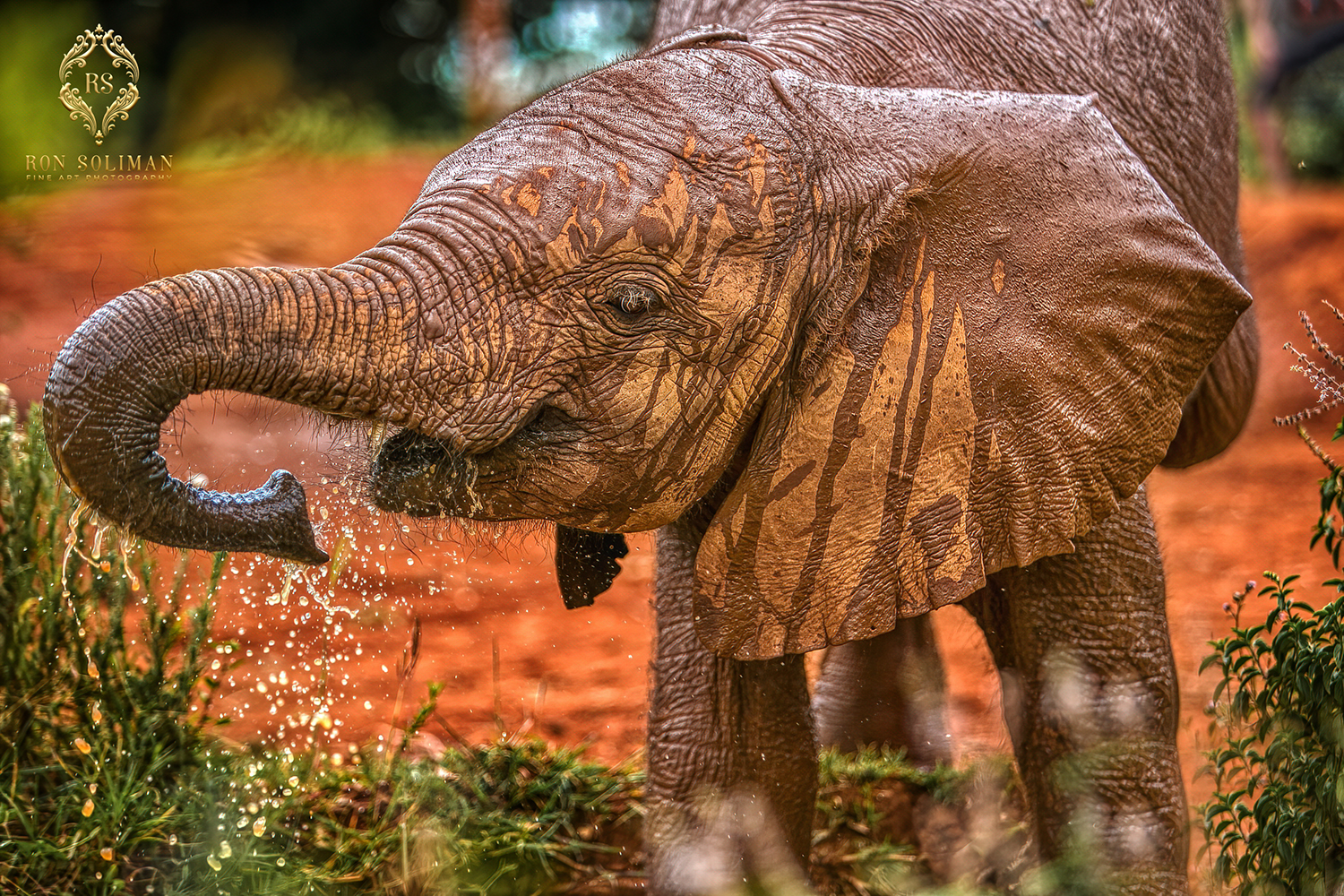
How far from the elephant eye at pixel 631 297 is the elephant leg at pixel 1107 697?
1.26 m

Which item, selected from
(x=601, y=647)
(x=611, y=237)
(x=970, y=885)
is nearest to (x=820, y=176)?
(x=611, y=237)

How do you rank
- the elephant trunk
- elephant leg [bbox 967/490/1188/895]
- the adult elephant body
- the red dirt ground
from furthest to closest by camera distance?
the red dirt ground
elephant leg [bbox 967/490/1188/895]
the adult elephant body
the elephant trunk

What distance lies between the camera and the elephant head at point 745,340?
2.46 meters

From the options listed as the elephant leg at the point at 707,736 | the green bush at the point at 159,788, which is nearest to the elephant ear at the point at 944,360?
the elephant leg at the point at 707,736

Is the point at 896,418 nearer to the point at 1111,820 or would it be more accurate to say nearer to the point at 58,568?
the point at 1111,820

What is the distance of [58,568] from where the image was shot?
4145mm

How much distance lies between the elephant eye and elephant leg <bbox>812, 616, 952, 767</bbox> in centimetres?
253

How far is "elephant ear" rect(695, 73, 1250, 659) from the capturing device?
2.77m

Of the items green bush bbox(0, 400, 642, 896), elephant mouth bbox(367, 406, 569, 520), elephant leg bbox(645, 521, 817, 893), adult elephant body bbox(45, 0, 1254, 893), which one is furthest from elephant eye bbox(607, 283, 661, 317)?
green bush bbox(0, 400, 642, 896)

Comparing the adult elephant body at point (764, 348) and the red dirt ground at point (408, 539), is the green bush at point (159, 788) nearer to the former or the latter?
the red dirt ground at point (408, 539)

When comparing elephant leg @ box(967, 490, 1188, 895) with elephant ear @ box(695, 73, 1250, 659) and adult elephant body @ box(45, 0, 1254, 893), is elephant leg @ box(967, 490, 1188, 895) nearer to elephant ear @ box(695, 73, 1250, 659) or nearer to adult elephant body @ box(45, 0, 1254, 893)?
adult elephant body @ box(45, 0, 1254, 893)

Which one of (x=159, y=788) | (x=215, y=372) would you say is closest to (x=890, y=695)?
(x=159, y=788)

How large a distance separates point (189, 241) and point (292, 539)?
7.25 meters

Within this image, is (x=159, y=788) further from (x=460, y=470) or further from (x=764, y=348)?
(x=764, y=348)
